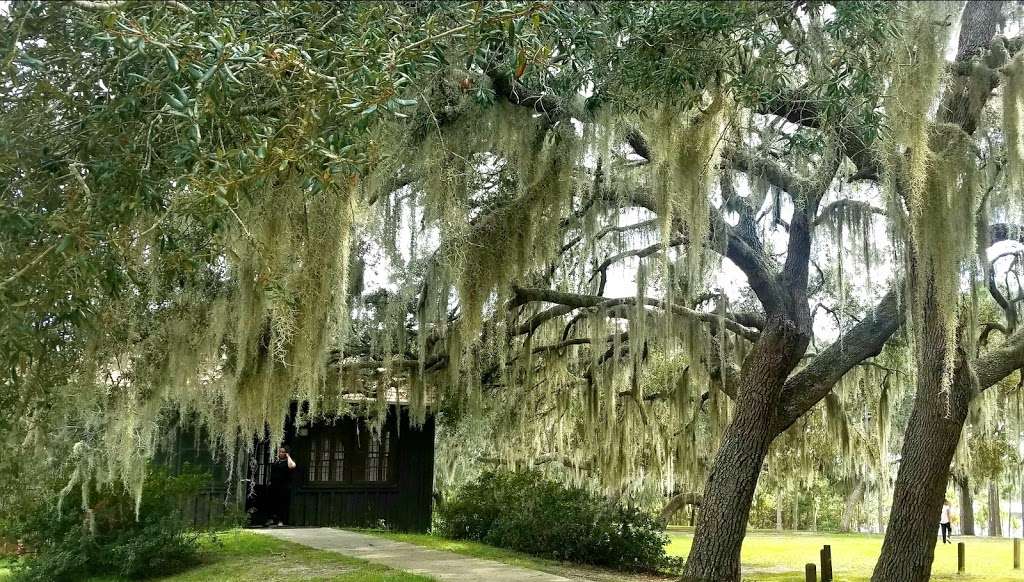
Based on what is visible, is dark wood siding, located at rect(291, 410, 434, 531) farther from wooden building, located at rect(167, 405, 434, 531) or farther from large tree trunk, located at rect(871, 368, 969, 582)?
large tree trunk, located at rect(871, 368, 969, 582)

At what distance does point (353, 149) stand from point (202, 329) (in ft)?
15.7

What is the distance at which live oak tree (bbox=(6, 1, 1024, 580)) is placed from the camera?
3.79 m

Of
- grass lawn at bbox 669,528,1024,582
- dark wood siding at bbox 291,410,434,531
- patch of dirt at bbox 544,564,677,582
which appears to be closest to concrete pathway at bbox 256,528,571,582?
patch of dirt at bbox 544,564,677,582

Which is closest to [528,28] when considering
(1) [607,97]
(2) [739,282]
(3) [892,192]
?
(1) [607,97]

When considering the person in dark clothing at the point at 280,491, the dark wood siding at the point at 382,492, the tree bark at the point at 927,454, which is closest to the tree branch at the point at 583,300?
the tree bark at the point at 927,454

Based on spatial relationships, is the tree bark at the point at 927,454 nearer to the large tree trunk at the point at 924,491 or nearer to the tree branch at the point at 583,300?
the large tree trunk at the point at 924,491

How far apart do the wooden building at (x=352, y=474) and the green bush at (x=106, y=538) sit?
425 cm

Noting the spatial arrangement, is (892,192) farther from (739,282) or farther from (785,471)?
(785,471)

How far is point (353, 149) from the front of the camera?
3596 millimetres

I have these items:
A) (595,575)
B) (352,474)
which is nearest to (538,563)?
(595,575)

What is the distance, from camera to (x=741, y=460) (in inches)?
352

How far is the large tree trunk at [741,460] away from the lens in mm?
8758

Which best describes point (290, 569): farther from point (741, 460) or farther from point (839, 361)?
point (839, 361)

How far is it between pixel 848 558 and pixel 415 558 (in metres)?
8.10
